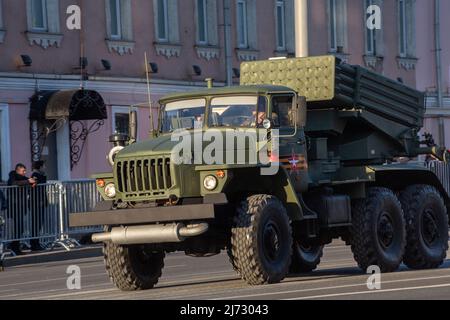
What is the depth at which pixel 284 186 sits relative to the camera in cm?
1855

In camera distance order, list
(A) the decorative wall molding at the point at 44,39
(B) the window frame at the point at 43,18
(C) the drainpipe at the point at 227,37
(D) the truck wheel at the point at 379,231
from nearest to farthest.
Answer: (D) the truck wheel at the point at 379,231 → (A) the decorative wall molding at the point at 44,39 → (B) the window frame at the point at 43,18 → (C) the drainpipe at the point at 227,37

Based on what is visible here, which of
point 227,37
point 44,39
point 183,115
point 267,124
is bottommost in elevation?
point 267,124

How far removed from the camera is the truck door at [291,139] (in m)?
18.8

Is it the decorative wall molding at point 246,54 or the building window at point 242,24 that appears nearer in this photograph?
the decorative wall molding at point 246,54

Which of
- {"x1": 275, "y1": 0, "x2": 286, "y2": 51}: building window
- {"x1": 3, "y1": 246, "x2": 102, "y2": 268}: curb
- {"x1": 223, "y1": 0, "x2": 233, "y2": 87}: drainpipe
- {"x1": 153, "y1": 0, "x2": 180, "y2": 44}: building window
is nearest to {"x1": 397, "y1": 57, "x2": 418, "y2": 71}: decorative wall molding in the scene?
{"x1": 275, "y1": 0, "x2": 286, "y2": 51}: building window

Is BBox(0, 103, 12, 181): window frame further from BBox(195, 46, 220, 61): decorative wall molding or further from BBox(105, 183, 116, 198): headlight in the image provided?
BBox(105, 183, 116, 198): headlight

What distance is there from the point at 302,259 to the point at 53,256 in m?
9.72

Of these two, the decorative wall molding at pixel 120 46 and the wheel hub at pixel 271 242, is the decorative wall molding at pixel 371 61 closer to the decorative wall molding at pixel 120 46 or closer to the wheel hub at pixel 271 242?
the decorative wall molding at pixel 120 46

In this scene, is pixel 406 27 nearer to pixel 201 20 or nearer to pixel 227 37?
pixel 227 37

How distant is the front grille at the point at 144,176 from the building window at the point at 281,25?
83.0 feet

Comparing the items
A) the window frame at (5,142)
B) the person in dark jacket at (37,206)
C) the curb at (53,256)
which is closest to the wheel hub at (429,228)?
the curb at (53,256)

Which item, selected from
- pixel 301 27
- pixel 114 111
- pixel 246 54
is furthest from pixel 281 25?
pixel 301 27
